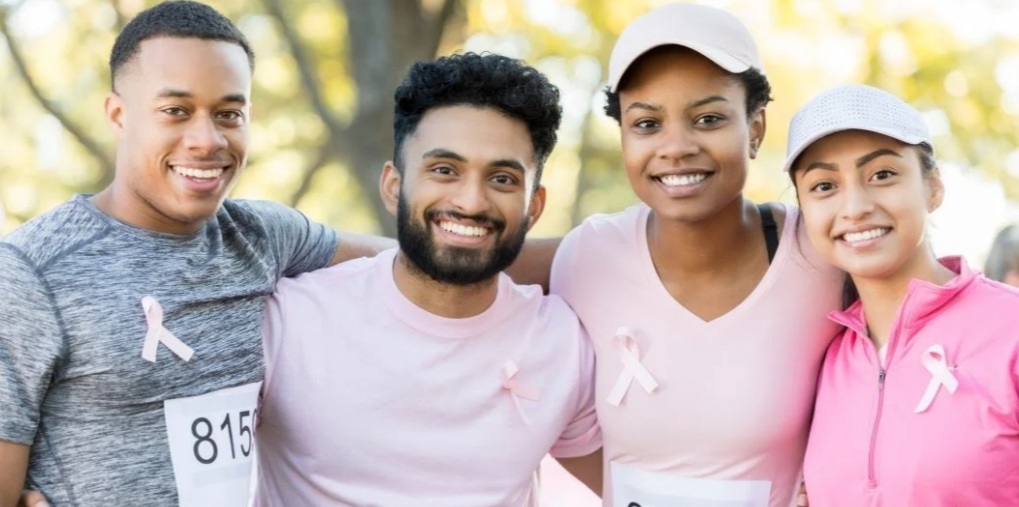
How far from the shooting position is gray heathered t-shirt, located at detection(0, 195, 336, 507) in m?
2.65

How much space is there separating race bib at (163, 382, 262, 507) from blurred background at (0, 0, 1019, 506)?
228 inches

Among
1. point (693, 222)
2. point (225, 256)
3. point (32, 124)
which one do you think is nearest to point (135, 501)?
point (225, 256)

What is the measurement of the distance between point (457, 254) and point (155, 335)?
856mm

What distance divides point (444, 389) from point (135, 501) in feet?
2.85

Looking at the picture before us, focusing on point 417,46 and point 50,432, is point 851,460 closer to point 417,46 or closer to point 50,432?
point 50,432

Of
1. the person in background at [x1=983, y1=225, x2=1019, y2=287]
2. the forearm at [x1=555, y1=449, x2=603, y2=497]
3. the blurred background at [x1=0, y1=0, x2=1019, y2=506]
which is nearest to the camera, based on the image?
the forearm at [x1=555, y1=449, x2=603, y2=497]

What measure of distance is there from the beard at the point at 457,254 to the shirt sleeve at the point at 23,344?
39.7 inches

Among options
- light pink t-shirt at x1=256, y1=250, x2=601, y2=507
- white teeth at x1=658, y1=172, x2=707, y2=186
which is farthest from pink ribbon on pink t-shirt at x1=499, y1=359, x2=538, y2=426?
white teeth at x1=658, y1=172, x2=707, y2=186

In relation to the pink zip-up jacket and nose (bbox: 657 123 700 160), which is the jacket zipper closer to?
the pink zip-up jacket

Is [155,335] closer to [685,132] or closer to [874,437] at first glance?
[685,132]

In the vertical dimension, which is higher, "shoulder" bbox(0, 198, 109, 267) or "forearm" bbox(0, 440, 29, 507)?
"shoulder" bbox(0, 198, 109, 267)

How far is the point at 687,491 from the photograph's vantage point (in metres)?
3.32

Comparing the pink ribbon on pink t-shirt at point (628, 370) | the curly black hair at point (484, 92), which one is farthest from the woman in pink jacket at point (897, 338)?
the curly black hair at point (484, 92)

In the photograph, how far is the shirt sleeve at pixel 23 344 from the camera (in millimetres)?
2615
